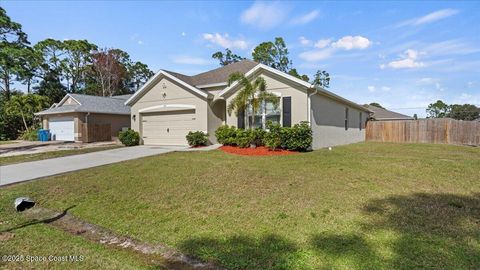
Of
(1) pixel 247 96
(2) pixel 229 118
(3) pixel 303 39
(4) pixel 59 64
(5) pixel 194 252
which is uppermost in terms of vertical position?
(4) pixel 59 64

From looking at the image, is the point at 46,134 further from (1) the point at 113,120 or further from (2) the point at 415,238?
(2) the point at 415,238

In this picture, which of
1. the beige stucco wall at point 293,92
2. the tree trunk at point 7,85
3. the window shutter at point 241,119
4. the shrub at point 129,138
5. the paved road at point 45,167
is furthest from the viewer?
the tree trunk at point 7,85

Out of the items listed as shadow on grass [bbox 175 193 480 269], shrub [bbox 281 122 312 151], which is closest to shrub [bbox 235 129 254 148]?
shrub [bbox 281 122 312 151]

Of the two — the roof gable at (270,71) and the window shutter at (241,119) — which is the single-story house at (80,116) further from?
the window shutter at (241,119)

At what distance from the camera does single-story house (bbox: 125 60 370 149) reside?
43.1ft

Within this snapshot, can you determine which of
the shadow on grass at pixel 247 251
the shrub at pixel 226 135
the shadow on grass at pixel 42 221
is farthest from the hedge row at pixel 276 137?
the shadow on grass at pixel 42 221

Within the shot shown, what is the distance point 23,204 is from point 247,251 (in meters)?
5.15

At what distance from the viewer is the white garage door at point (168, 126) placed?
15828 millimetres

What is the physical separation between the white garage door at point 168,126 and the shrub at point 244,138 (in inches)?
122

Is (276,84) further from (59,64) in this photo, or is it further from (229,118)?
(59,64)

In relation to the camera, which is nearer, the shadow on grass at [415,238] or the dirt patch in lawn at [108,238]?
the shadow on grass at [415,238]

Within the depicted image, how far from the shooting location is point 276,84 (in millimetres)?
13469

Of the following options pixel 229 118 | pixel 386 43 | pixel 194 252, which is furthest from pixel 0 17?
pixel 386 43

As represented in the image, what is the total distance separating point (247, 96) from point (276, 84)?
1.58m
